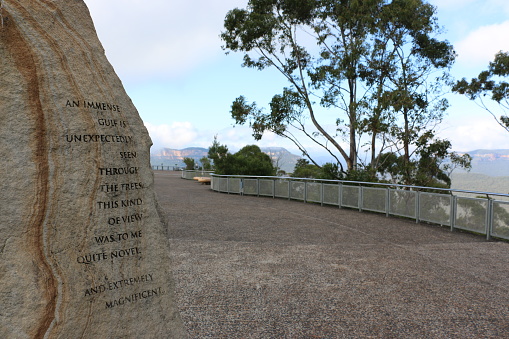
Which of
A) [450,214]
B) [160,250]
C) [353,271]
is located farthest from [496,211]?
[160,250]

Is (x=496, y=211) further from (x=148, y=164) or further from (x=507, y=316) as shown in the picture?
(x=148, y=164)

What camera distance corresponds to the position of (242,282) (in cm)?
627

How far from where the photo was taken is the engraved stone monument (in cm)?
290

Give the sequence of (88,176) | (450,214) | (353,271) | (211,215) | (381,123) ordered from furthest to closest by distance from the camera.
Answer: (381,123) < (211,215) < (450,214) < (353,271) < (88,176)

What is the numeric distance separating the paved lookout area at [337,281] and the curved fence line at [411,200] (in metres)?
A: 0.43

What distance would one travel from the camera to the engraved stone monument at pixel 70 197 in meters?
2.90

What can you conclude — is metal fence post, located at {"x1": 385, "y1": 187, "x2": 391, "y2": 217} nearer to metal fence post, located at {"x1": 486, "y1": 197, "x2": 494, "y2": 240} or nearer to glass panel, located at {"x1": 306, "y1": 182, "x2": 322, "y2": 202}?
glass panel, located at {"x1": 306, "y1": 182, "x2": 322, "y2": 202}

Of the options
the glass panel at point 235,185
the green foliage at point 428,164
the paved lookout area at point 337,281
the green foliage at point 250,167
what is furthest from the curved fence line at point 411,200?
the green foliage at point 428,164

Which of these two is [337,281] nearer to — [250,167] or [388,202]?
[388,202]

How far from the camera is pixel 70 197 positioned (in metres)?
3.05

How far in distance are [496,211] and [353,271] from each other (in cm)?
506

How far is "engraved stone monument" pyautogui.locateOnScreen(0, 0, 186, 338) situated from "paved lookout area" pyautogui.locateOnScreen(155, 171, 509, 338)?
58 centimetres

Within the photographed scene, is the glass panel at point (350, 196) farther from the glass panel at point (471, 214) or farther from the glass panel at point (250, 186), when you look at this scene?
the glass panel at point (250, 186)

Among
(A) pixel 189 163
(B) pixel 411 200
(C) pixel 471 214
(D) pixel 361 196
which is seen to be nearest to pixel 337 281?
(C) pixel 471 214
